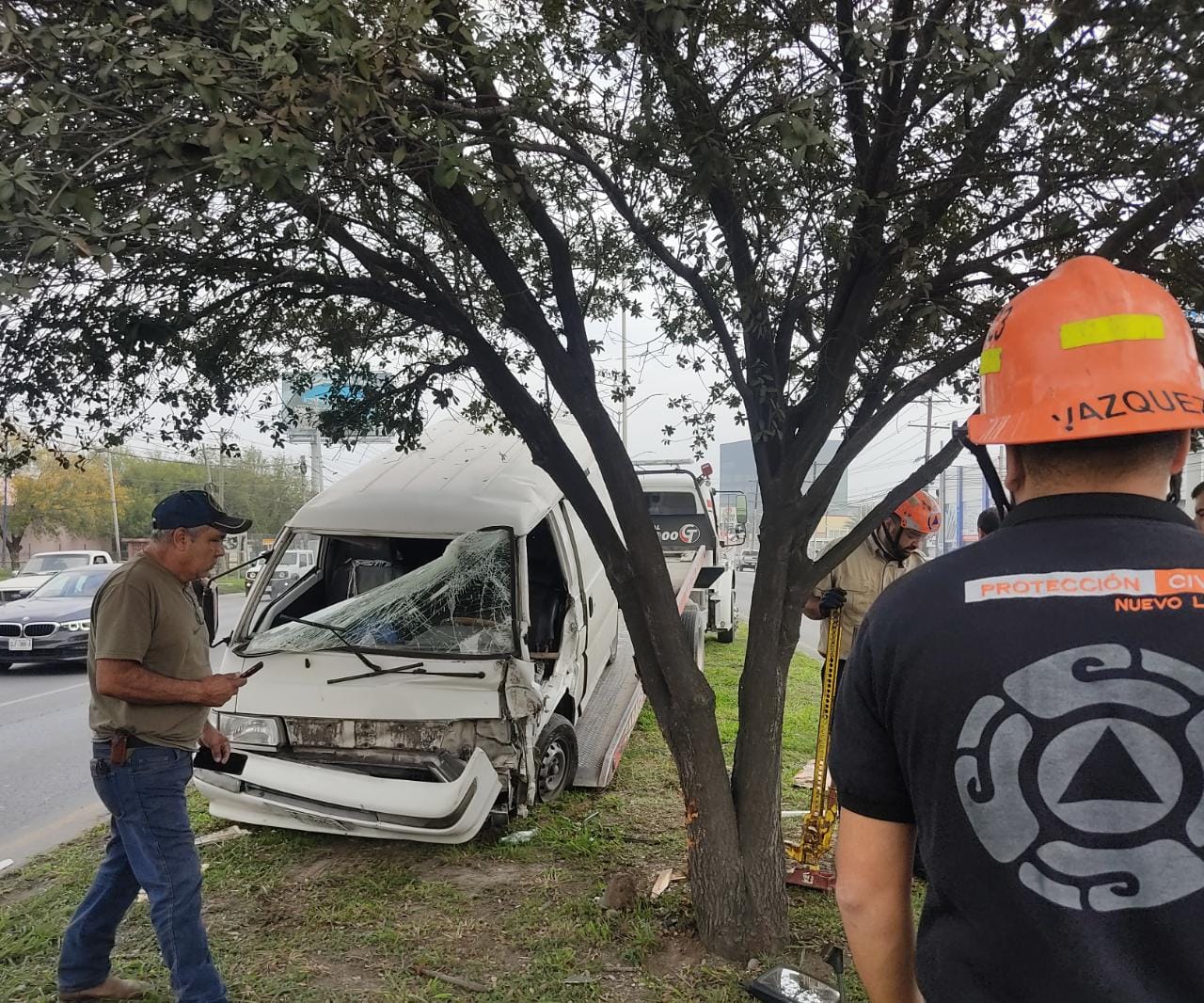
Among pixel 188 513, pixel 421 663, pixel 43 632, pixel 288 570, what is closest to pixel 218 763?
pixel 421 663

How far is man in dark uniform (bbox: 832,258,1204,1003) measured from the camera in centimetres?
110

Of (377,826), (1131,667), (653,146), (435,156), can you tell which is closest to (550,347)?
(653,146)

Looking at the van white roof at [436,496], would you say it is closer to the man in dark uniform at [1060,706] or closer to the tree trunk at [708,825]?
the tree trunk at [708,825]

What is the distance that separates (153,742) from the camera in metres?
3.37

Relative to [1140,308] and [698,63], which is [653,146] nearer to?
[698,63]

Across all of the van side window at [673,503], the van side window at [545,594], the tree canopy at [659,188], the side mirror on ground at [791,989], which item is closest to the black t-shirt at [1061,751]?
the side mirror on ground at [791,989]

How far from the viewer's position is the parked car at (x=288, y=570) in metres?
6.30

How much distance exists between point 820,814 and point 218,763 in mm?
3208

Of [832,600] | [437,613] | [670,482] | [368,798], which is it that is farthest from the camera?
[670,482]

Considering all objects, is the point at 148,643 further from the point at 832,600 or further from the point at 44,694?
the point at 44,694

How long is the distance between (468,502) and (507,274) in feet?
7.26

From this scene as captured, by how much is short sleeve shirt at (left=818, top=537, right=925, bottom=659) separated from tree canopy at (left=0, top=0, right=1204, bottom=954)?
80 centimetres

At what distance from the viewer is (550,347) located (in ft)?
13.3

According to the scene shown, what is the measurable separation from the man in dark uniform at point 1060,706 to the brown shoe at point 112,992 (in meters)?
3.50
